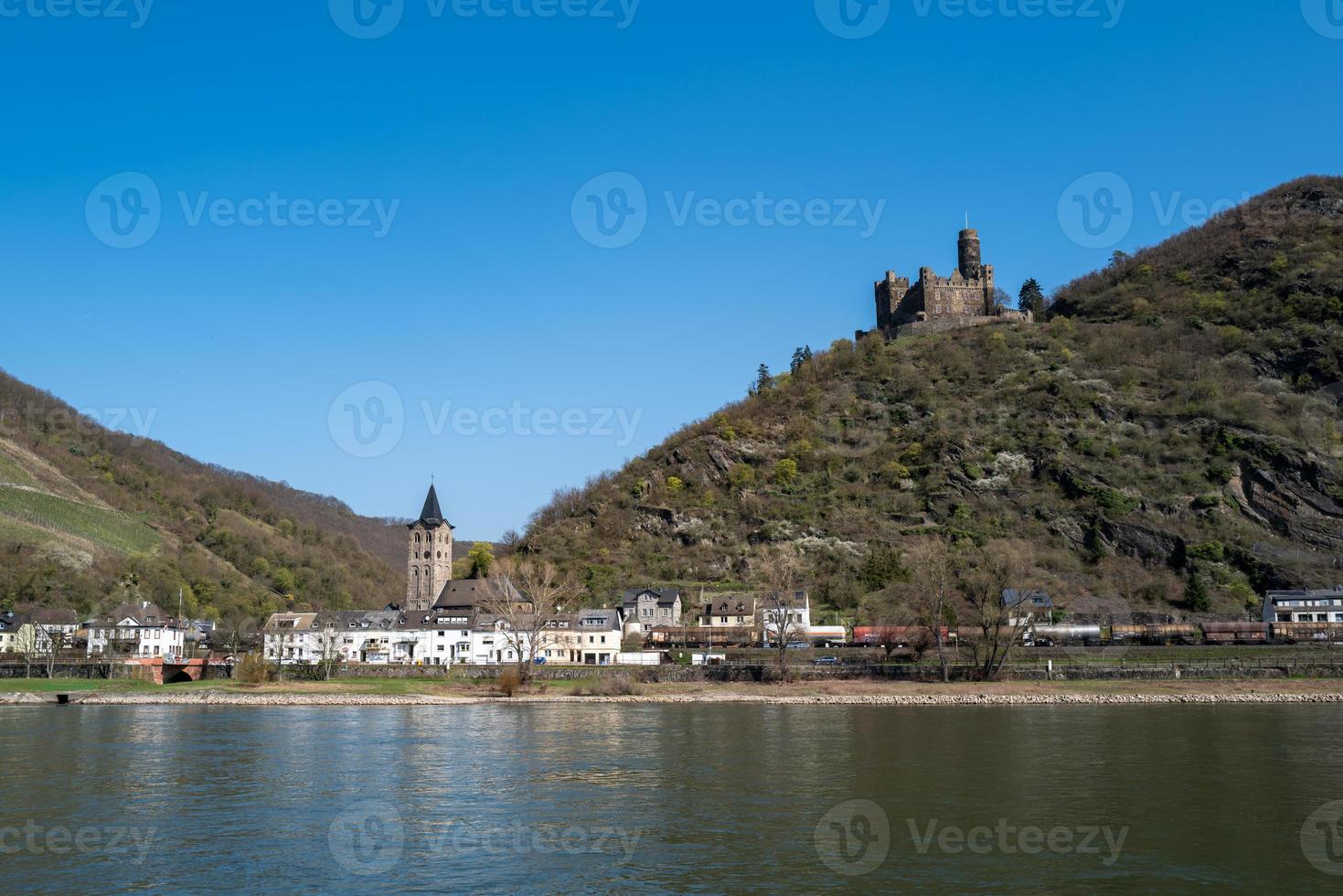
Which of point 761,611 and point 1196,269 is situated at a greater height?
point 1196,269

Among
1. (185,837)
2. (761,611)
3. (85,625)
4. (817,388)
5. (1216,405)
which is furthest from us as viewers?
(817,388)

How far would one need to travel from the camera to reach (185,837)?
2669cm

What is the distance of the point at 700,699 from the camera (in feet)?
234

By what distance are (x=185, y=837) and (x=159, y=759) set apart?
16.1 m

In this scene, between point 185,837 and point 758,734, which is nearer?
point 185,837

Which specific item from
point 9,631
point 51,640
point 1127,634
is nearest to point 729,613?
point 1127,634

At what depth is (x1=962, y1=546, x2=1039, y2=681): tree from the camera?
7412 centimetres

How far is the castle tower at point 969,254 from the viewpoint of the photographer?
575 feet

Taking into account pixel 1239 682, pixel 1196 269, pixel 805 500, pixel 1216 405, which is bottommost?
pixel 1239 682

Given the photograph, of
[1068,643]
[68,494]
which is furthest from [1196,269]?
[68,494]

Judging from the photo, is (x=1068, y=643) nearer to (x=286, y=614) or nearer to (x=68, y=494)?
(x=286, y=614)

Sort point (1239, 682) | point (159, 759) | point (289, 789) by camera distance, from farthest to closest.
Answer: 1. point (1239, 682)
2. point (159, 759)
3. point (289, 789)

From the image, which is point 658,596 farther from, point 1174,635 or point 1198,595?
point 1198,595

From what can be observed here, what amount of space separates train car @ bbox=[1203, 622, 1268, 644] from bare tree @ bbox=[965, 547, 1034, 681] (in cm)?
1771
